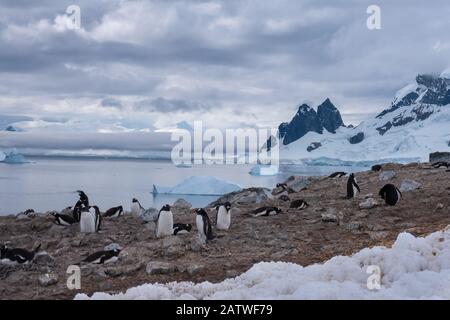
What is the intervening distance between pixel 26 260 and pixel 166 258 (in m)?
2.62

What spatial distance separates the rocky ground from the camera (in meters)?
8.53

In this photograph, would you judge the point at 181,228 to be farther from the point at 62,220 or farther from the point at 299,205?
the point at 62,220

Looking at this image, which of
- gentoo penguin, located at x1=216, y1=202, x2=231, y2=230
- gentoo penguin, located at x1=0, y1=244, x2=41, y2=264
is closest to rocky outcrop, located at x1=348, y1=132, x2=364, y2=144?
gentoo penguin, located at x1=216, y1=202, x2=231, y2=230

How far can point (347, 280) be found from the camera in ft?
21.4

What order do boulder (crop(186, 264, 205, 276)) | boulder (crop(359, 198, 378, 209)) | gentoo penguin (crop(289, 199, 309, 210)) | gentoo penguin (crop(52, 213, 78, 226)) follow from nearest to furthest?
boulder (crop(186, 264, 205, 276)) < boulder (crop(359, 198, 378, 209)) < gentoo penguin (crop(52, 213, 78, 226)) < gentoo penguin (crop(289, 199, 309, 210))

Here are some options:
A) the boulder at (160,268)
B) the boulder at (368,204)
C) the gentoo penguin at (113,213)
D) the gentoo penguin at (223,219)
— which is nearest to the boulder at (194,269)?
the boulder at (160,268)

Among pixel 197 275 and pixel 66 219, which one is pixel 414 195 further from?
pixel 66 219

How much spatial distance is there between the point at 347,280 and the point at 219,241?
4720mm

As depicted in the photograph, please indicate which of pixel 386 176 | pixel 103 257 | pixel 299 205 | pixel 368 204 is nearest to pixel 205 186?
pixel 386 176

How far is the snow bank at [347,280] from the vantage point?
18.9 feet

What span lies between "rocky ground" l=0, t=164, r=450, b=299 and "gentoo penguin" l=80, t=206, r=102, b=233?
0.87 feet

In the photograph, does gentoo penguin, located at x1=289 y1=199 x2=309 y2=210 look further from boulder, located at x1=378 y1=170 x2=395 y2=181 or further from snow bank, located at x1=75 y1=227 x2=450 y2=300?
snow bank, located at x1=75 y1=227 x2=450 y2=300

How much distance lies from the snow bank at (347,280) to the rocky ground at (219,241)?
52.8 inches
